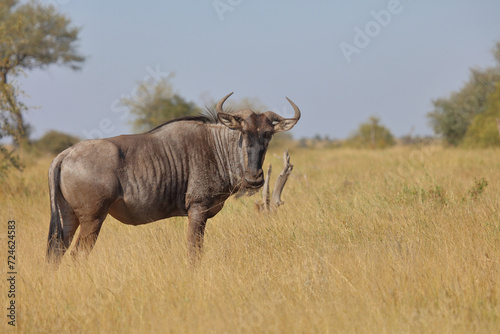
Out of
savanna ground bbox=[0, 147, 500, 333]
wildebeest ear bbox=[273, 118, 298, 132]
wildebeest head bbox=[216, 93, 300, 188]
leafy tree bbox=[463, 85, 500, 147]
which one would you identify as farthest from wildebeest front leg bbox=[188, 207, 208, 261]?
leafy tree bbox=[463, 85, 500, 147]

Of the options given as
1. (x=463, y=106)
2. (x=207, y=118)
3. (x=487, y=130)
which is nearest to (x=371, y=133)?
(x=463, y=106)

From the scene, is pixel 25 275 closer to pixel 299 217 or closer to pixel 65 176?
pixel 65 176

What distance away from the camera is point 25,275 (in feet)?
16.7

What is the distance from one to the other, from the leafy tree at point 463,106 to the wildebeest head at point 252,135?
29.3 m

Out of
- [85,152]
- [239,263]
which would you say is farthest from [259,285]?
[85,152]

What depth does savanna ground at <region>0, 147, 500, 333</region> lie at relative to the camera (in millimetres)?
3811

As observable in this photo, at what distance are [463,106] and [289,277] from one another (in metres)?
34.9

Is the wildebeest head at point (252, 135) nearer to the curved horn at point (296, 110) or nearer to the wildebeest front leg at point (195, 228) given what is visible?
the curved horn at point (296, 110)

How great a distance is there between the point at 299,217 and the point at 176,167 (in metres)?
2.14

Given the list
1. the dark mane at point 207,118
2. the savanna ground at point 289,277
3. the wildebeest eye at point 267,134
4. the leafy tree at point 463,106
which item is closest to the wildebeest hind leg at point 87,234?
the savanna ground at point 289,277

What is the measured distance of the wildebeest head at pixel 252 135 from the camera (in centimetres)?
556

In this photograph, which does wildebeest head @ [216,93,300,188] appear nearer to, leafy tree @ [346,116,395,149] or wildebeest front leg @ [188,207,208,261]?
wildebeest front leg @ [188,207,208,261]

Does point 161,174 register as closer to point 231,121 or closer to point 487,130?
point 231,121

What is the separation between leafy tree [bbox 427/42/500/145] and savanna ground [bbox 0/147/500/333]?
28.3 metres
